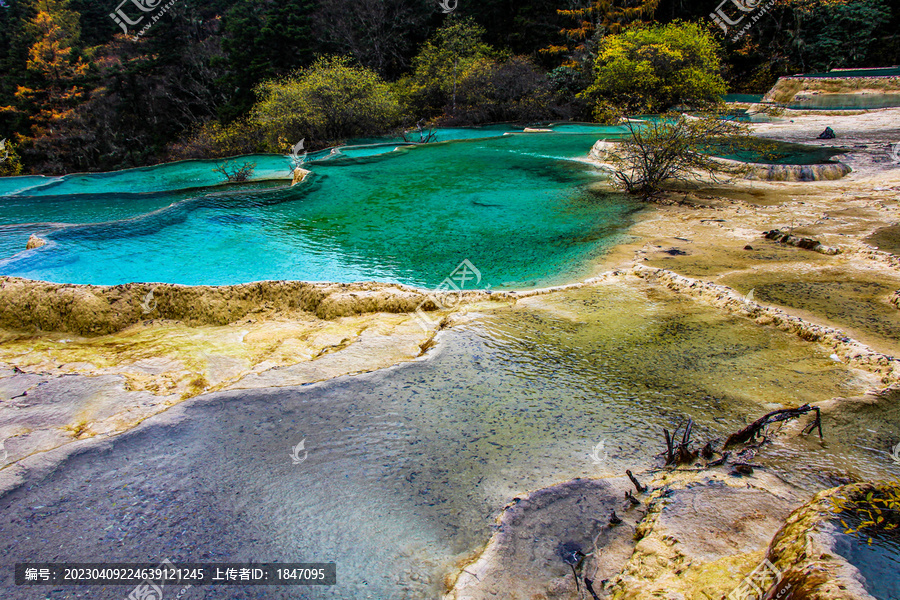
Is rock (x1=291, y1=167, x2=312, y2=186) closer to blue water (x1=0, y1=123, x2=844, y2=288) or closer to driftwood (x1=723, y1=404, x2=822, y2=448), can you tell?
blue water (x1=0, y1=123, x2=844, y2=288)

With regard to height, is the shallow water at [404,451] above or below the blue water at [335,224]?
below

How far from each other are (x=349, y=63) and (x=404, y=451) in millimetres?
31019

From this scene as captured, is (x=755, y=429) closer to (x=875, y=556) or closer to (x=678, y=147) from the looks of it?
(x=875, y=556)

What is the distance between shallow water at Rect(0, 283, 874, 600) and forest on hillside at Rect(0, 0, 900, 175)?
58.5 feet


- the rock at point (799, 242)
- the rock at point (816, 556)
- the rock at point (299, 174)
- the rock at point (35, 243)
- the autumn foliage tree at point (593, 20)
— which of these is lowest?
the rock at point (816, 556)

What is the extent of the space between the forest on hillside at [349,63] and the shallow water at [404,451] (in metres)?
17.8

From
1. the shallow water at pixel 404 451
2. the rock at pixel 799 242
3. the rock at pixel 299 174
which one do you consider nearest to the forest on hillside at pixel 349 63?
the rock at pixel 299 174

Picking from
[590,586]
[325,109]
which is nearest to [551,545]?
[590,586]

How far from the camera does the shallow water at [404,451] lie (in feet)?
9.04

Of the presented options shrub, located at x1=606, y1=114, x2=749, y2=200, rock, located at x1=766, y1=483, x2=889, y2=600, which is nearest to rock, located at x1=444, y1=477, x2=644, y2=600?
rock, located at x1=766, y1=483, x2=889, y2=600

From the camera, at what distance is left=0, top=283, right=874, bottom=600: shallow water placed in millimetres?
2754

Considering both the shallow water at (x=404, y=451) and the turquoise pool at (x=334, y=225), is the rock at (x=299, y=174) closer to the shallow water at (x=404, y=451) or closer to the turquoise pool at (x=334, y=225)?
the turquoise pool at (x=334, y=225)

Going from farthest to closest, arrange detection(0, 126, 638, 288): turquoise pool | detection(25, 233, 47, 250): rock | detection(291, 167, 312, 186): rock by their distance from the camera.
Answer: detection(291, 167, 312, 186): rock < detection(25, 233, 47, 250): rock < detection(0, 126, 638, 288): turquoise pool

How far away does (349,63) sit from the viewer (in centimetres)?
2941
